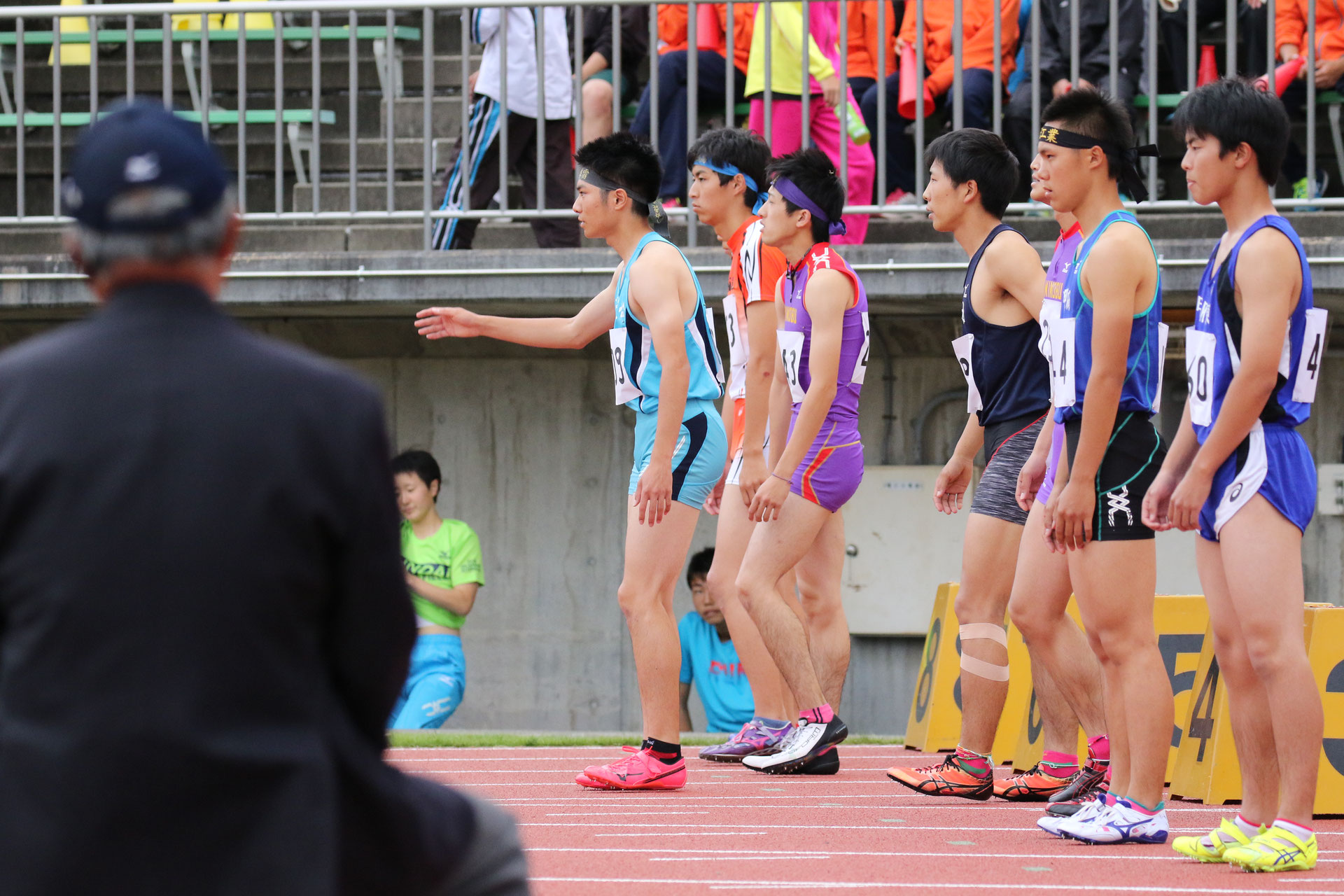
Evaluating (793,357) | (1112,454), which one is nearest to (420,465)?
(793,357)

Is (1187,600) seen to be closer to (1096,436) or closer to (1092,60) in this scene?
(1096,436)

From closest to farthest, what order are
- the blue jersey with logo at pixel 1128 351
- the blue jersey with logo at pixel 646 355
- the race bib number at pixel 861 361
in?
the blue jersey with logo at pixel 1128 351 → the blue jersey with logo at pixel 646 355 → the race bib number at pixel 861 361

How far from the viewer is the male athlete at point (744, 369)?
6367 millimetres

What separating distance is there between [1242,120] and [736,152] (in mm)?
3005

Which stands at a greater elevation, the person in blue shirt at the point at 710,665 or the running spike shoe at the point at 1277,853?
the running spike shoe at the point at 1277,853

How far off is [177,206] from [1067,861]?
3094mm

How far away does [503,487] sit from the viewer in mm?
10242

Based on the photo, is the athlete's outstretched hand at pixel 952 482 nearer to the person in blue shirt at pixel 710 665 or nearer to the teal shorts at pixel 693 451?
the teal shorts at pixel 693 451

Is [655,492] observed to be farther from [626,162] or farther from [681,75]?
[681,75]

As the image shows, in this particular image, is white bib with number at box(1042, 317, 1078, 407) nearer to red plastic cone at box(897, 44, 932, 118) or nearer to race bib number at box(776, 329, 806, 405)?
race bib number at box(776, 329, 806, 405)

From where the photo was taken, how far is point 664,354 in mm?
5379

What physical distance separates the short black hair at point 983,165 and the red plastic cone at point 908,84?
379cm

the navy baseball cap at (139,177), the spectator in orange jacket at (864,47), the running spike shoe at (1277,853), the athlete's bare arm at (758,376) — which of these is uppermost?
the spectator in orange jacket at (864,47)

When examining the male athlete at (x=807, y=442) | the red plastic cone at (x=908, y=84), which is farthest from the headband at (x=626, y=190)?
the red plastic cone at (x=908, y=84)
